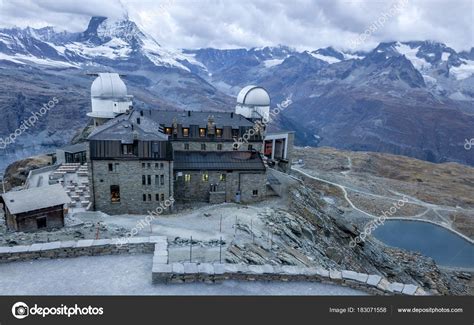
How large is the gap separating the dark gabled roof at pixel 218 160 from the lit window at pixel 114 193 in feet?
27.0

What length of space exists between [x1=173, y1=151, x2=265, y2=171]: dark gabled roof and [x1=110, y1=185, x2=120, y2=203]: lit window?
824 cm

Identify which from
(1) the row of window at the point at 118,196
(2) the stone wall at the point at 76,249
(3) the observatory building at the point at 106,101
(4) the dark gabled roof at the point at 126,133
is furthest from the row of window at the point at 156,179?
(2) the stone wall at the point at 76,249

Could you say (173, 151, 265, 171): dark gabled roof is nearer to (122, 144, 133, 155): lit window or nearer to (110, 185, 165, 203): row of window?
(110, 185, 165, 203): row of window

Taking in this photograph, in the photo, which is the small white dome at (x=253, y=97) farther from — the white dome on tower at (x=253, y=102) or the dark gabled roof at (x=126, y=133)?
the dark gabled roof at (x=126, y=133)

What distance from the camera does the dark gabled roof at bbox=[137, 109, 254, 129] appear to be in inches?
2164

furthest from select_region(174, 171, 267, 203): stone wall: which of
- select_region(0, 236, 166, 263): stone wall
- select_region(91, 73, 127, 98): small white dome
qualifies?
select_region(0, 236, 166, 263): stone wall

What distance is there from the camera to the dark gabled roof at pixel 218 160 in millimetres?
50781

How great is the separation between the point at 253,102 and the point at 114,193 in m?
34.0

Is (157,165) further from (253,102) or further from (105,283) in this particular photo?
(253,102)

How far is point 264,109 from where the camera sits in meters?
70.8

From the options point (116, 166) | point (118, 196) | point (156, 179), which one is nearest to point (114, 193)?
point (118, 196)

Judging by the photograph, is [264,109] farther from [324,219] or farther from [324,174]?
[324,174]
